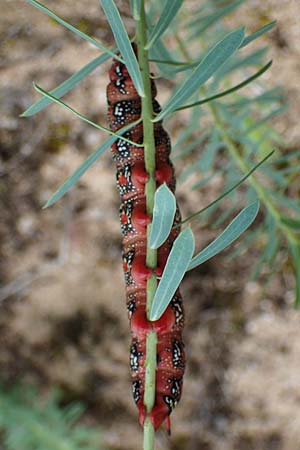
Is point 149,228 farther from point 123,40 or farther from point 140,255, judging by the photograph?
point 123,40

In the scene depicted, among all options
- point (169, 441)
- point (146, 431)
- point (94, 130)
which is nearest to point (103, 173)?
point (94, 130)

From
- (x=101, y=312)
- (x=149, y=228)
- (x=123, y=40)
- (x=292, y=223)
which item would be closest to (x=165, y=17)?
(x=123, y=40)

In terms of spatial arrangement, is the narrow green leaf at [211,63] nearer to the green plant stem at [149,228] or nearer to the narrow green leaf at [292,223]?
the green plant stem at [149,228]

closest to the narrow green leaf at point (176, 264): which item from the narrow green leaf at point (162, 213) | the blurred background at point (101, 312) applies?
the narrow green leaf at point (162, 213)

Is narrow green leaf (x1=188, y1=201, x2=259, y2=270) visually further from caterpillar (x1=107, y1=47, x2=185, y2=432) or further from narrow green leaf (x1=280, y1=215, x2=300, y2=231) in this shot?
narrow green leaf (x1=280, y1=215, x2=300, y2=231)

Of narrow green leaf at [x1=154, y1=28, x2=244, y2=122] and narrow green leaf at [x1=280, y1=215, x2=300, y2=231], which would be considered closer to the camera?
narrow green leaf at [x1=154, y1=28, x2=244, y2=122]

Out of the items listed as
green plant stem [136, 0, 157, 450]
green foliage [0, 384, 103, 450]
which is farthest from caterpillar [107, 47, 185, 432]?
green foliage [0, 384, 103, 450]
